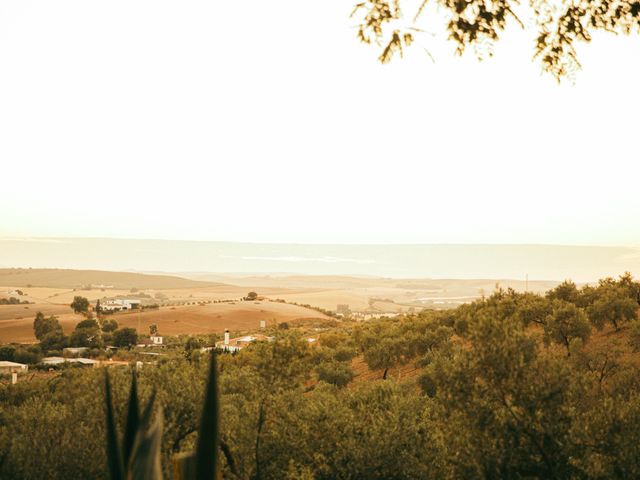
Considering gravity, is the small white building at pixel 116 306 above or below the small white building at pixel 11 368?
below

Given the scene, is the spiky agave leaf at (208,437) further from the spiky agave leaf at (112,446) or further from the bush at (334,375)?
the bush at (334,375)

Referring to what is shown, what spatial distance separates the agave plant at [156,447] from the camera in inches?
202

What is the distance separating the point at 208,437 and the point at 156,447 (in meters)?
0.78

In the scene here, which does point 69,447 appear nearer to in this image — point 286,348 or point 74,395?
point 286,348

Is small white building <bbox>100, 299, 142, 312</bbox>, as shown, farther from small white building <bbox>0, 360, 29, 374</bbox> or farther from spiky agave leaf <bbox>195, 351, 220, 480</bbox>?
spiky agave leaf <bbox>195, 351, 220, 480</bbox>

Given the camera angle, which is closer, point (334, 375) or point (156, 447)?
point (156, 447)

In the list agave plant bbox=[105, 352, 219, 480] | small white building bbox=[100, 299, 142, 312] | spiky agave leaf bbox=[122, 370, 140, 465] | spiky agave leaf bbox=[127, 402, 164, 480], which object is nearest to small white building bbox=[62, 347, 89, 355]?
small white building bbox=[100, 299, 142, 312]

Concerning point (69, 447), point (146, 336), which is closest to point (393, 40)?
point (69, 447)

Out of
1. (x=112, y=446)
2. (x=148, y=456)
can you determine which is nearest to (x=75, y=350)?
(x=112, y=446)

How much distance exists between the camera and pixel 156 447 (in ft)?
18.4

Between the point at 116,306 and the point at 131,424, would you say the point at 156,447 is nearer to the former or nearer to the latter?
the point at 131,424

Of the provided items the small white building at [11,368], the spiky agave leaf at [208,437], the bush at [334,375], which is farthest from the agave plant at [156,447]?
the small white building at [11,368]

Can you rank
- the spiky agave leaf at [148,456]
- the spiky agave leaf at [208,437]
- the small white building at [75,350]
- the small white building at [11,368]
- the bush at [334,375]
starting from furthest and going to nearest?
the small white building at [75,350] < the small white building at [11,368] < the bush at [334,375] < the spiky agave leaf at [148,456] < the spiky agave leaf at [208,437]

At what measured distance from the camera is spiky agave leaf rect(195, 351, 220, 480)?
201 inches
